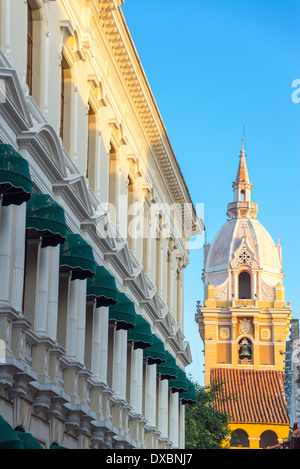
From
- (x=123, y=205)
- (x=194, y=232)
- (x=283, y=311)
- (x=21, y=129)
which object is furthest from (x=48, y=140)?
(x=283, y=311)

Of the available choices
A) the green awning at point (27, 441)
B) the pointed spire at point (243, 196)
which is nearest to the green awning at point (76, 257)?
the green awning at point (27, 441)

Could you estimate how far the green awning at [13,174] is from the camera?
17922 mm

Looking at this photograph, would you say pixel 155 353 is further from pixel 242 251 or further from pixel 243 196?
pixel 243 196

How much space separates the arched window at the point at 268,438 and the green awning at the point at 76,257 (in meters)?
66.6

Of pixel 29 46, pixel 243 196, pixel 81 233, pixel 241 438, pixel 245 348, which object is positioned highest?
pixel 243 196

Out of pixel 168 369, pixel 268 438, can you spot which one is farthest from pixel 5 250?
pixel 268 438

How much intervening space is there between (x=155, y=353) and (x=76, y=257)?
11.3 meters

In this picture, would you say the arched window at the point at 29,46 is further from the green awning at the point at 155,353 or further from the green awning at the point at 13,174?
the green awning at the point at 155,353

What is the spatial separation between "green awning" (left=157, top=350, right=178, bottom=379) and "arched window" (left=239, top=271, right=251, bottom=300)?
195 ft

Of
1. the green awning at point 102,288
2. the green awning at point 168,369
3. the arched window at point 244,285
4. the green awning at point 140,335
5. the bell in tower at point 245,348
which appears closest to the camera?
the green awning at point 102,288

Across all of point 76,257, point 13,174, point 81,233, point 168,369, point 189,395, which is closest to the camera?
point 13,174

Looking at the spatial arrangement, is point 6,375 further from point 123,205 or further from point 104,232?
point 123,205

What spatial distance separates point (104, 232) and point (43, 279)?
239 inches

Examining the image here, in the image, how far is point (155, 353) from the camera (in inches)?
1323
